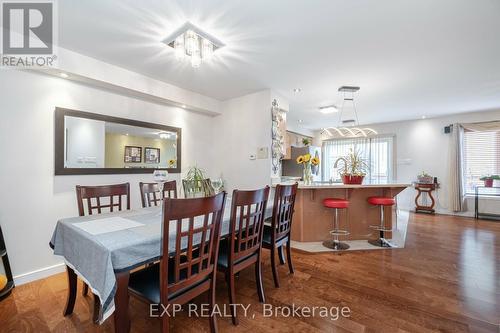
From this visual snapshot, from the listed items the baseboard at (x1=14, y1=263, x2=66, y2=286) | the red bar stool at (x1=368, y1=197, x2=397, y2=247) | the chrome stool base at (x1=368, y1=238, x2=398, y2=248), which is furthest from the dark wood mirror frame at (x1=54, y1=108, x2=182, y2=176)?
the chrome stool base at (x1=368, y1=238, x2=398, y2=248)

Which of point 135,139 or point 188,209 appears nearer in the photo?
point 188,209

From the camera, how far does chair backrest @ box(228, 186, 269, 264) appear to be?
153 centimetres

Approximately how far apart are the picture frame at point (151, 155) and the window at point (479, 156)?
22.4 feet

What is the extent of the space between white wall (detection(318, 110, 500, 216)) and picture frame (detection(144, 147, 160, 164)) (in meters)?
6.04

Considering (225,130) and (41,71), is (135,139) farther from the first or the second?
(225,130)

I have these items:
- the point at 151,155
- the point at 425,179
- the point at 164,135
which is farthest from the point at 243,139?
the point at 425,179

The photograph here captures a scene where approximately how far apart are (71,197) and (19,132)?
826mm

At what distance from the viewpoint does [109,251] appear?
43.6 inches

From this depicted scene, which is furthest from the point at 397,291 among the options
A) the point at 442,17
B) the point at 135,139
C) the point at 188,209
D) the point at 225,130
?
the point at 135,139

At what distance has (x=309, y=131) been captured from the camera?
741 cm

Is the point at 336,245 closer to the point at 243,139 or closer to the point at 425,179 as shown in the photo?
the point at 243,139

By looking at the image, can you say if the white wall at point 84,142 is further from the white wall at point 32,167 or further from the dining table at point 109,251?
the dining table at point 109,251

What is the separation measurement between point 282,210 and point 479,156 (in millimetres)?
5859

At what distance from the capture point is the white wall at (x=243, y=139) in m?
3.59
